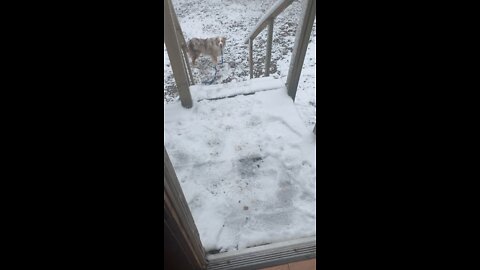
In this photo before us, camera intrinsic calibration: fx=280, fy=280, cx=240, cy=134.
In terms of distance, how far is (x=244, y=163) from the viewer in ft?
7.38

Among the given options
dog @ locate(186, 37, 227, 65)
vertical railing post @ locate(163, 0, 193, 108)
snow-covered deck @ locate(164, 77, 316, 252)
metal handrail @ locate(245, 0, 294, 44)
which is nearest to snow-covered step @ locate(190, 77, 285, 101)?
snow-covered deck @ locate(164, 77, 316, 252)

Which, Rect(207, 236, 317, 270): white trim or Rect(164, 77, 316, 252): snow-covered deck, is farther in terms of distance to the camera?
Rect(164, 77, 316, 252): snow-covered deck

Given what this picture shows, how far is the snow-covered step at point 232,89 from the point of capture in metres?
2.89

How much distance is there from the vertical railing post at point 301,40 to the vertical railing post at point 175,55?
976mm

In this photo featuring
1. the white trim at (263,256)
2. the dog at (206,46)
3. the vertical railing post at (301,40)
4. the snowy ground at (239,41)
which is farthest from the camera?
the dog at (206,46)

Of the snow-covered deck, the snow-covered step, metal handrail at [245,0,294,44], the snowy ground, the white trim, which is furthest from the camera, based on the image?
the snowy ground

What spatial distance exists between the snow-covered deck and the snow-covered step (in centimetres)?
1

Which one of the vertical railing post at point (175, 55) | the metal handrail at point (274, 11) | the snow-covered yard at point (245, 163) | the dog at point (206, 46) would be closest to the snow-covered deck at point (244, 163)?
the snow-covered yard at point (245, 163)

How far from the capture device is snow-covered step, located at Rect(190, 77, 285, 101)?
2895 millimetres

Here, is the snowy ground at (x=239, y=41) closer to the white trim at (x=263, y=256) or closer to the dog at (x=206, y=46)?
the dog at (x=206, y=46)

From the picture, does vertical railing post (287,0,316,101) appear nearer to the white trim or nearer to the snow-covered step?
the snow-covered step
